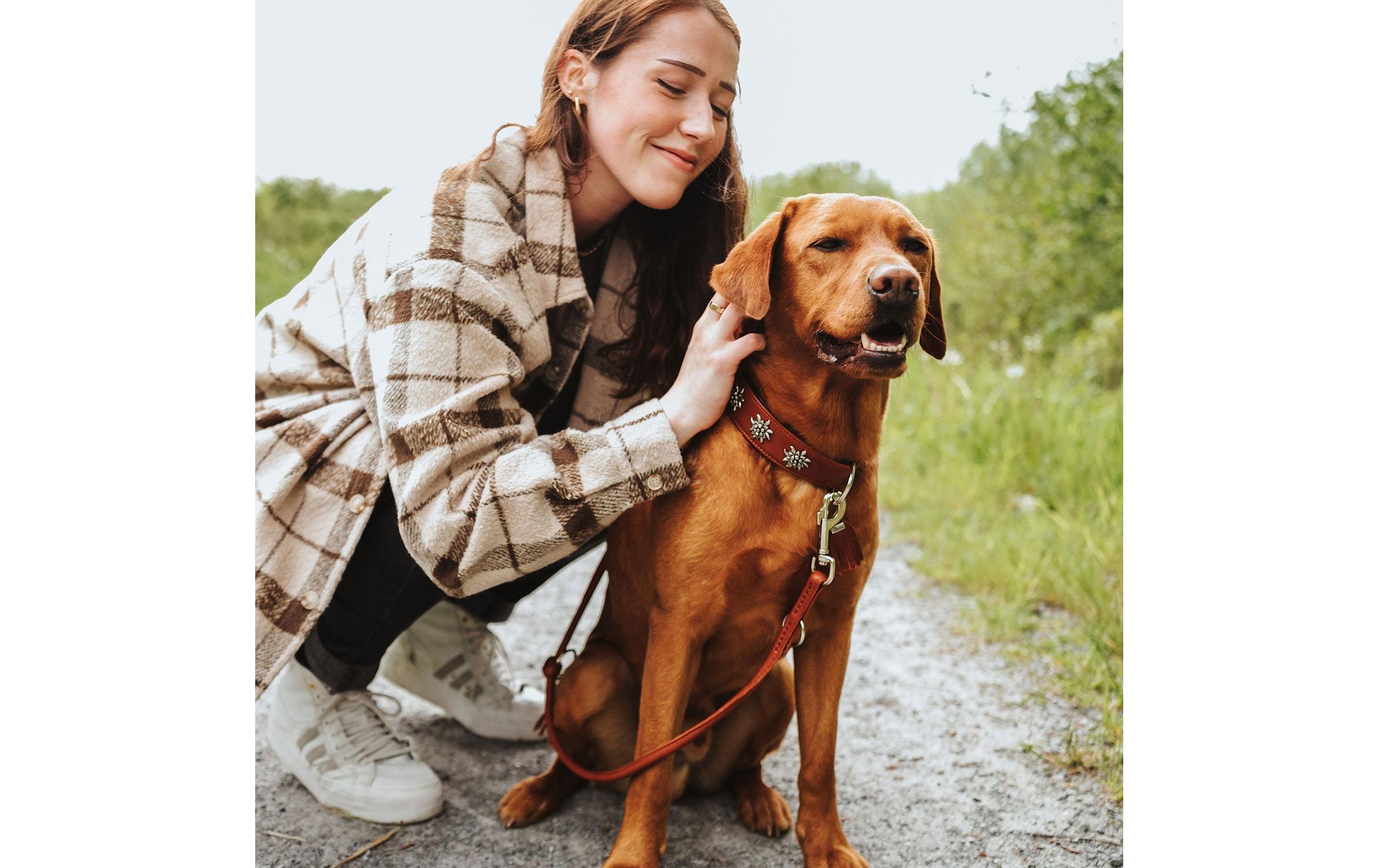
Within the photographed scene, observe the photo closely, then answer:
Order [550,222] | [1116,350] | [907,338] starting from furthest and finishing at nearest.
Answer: [1116,350]
[550,222]
[907,338]

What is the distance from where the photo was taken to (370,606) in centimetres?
212

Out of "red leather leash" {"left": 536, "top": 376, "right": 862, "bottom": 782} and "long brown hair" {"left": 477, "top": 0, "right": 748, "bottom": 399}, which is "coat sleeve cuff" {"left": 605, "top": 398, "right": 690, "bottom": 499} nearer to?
"red leather leash" {"left": 536, "top": 376, "right": 862, "bottom": 782}

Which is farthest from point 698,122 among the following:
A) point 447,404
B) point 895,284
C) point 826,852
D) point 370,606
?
point 826,852

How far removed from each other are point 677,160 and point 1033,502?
2590 mm

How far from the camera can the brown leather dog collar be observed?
182 centimetres

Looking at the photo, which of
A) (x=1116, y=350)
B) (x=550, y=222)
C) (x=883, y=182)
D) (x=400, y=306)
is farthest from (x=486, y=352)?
(x=1116, y=350)

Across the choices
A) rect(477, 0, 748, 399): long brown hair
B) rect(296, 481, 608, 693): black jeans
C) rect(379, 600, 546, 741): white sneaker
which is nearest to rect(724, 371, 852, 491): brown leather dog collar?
rect(477, 0, 748, 399): long brown hair

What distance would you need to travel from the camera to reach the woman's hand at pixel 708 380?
1824mm

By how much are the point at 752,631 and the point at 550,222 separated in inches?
36.2

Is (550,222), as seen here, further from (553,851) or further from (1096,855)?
(1096,855)

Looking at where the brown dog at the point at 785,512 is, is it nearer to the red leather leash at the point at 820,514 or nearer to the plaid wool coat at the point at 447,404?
the red leather leash at the point at 820,514

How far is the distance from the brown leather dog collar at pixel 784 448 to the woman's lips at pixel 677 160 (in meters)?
0.49

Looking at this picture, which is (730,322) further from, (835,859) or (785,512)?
(835,859)

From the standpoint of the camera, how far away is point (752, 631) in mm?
1884
